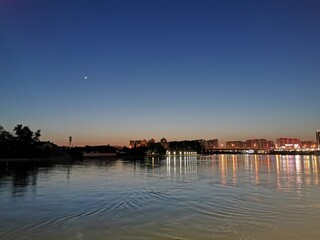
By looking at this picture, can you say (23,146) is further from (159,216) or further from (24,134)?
(159,216)

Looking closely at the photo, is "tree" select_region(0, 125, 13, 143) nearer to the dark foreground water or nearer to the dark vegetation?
the dark vegetation

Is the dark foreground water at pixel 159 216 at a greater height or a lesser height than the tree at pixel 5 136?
lesser

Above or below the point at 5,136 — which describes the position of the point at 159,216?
below

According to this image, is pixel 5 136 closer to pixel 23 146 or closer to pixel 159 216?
pixel 23 146

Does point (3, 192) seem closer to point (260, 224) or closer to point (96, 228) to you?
point (96, 228)

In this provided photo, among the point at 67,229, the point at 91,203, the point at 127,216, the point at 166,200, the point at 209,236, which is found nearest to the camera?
the point at 209,236

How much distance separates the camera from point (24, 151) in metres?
123

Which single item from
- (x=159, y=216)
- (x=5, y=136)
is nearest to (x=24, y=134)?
(x=5, y=136)

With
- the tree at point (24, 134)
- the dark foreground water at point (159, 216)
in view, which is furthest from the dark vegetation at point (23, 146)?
the dark foreground water at point (159, 216)

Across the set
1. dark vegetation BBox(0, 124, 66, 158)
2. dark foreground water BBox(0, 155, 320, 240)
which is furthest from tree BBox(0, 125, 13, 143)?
dark foreground water BBox(0, 155, 320, 240)

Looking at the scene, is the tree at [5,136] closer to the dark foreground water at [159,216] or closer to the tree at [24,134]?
the tree at [24,134]

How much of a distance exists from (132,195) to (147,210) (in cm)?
598

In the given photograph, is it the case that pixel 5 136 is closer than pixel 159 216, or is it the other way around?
pixel 159 216

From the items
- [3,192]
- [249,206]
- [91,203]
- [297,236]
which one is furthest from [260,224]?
[3,192]
